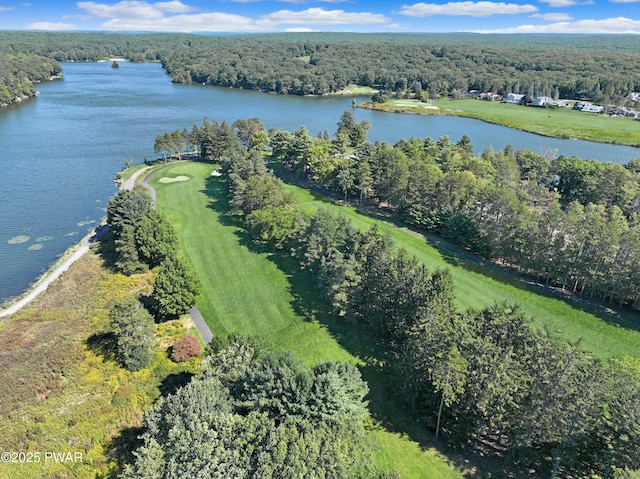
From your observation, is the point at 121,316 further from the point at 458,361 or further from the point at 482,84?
the point at 482,84

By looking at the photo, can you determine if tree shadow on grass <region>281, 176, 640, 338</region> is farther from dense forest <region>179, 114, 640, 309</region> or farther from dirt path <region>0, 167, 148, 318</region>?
dirt path <region>0, 167, 148, 318</region>

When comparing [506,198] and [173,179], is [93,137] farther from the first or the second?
[506,198]

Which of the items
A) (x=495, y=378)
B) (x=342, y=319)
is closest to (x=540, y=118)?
(x=342, y=319)

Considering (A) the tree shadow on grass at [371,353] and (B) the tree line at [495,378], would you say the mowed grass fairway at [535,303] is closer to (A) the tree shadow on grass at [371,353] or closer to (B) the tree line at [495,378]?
(B) the tree line at [495,378]

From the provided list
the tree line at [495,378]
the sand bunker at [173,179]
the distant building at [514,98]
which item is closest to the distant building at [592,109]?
the distant building at [514,98]

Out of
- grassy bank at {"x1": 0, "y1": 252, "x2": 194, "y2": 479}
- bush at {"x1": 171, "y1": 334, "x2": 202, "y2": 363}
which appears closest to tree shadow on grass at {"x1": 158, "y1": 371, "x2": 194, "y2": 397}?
grassy bank at {"x1": 0, "y1": 252, "x2": 194, "y2": 479}

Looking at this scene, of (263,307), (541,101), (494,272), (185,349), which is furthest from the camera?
(541,101)

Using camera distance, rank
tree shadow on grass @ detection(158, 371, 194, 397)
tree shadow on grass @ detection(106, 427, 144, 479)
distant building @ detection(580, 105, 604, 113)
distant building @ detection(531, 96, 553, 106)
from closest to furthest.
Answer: tree shadow on grass @ detection(106, 427, 144, 479)
tree shadow on grass @ detection(158, 371, 194, 397)
distant building @ detection(580, 105, 604, 113)
distant building @ detection(531, 96, 553, 106)
